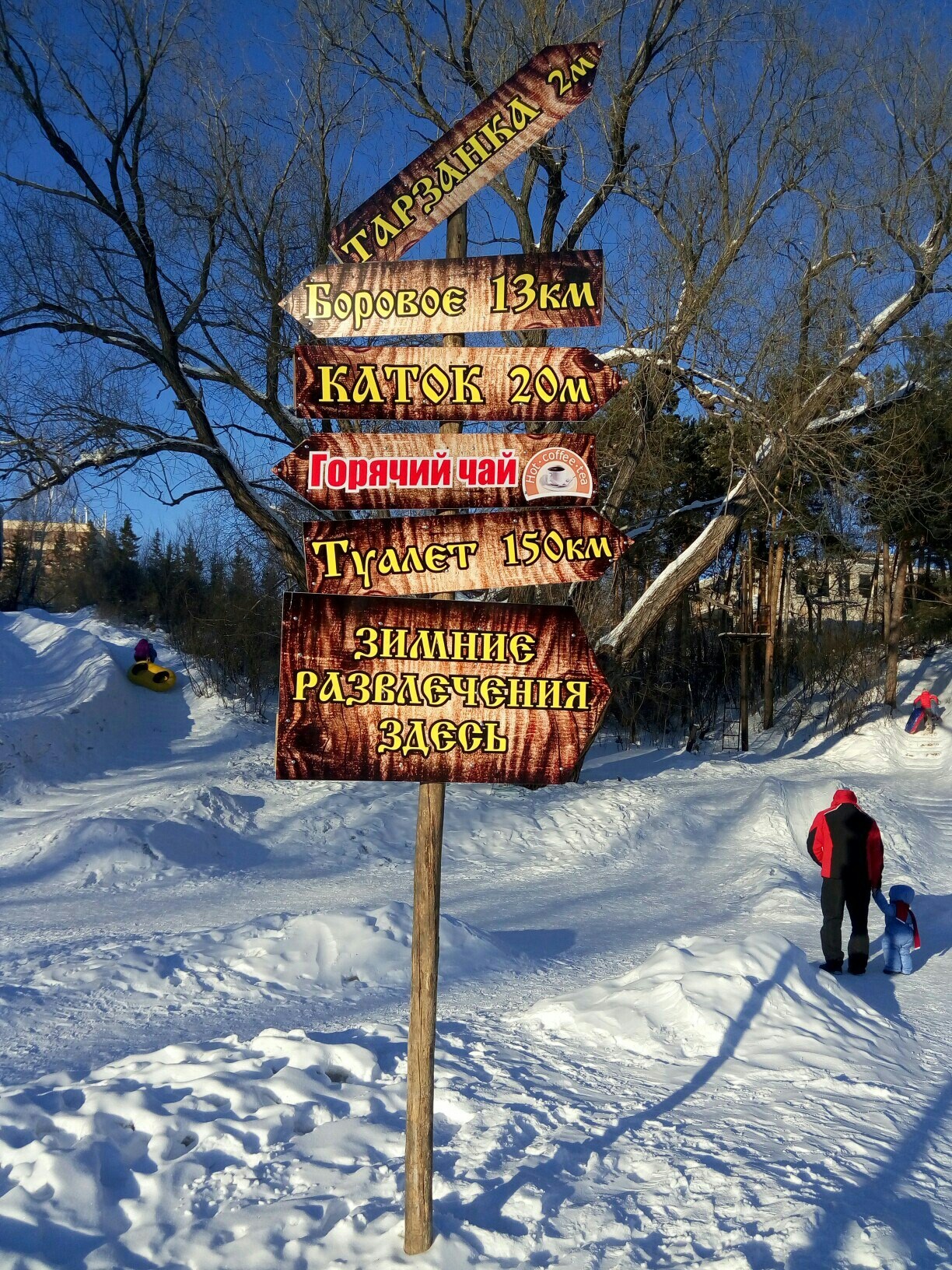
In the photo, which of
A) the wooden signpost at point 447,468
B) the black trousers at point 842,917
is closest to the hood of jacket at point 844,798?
the black trousers at point 842,917

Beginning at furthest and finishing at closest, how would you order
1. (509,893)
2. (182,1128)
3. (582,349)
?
(509,893), (182,1128), (582,349)

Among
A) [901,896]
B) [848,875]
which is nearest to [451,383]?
[848,875]

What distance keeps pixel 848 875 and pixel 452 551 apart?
18.0 ft

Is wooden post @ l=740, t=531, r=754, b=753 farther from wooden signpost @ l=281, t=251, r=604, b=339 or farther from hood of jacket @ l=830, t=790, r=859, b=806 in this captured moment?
wooden signpost @ l=281, t=251, r=604, b=339

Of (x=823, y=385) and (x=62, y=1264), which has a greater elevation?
(x=823, y=385)

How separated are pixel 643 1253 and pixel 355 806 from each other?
400 inches

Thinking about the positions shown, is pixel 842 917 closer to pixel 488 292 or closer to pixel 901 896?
pixel 901 896

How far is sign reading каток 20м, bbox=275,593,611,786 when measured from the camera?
10.7 ft

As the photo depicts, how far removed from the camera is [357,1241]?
3.24 meters

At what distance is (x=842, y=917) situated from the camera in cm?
734

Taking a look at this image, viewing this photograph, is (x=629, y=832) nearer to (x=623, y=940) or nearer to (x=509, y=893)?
(x=509, y=893)

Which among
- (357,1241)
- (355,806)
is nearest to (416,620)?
(357,1241)

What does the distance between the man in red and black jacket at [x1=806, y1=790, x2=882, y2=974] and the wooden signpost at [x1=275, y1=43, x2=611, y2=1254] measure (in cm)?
490

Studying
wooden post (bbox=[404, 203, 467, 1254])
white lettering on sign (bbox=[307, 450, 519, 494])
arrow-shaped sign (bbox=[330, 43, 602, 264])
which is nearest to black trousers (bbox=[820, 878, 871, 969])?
wooden post (bbox=[404, 203, 467, 1254])
